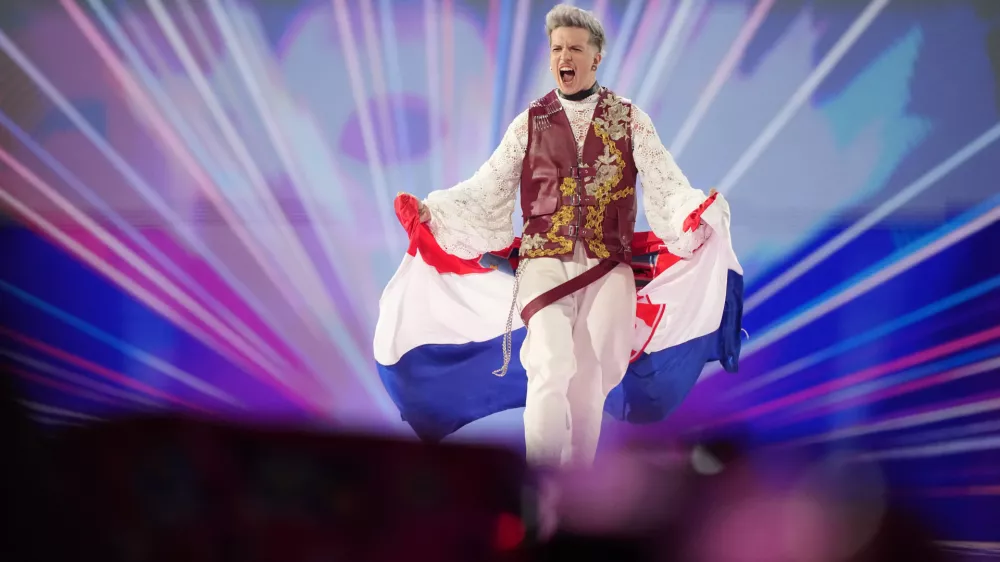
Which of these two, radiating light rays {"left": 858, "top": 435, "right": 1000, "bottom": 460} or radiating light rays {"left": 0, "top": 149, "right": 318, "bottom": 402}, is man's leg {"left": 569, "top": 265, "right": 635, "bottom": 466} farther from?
radiating light rays {"left": 0, "top": 149, "right": 318, "bottom": 402}

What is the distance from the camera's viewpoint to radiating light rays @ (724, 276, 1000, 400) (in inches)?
136

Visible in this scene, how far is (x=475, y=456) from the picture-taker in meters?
0.68

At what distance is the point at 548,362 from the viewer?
2.32m

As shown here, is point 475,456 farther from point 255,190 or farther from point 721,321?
point 255,190

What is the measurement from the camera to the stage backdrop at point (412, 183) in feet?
11.4

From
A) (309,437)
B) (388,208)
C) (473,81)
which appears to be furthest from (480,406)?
(309,437)

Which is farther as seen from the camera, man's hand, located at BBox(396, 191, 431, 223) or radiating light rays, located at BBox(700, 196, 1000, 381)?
radiating light rays, located at BBox(700, 196, 1000, 381)

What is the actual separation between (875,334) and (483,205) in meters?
1.80

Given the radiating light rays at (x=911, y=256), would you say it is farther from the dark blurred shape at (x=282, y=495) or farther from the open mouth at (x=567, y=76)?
the dark blurred shape at (x=282, y=495)

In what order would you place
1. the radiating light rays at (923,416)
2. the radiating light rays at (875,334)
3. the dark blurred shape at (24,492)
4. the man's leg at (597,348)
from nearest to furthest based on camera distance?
the dark blurred shape at (24,492)
the man's leg at (597,348)
the radiating light rays at (923,416)
the radiating light rays at (875,334)

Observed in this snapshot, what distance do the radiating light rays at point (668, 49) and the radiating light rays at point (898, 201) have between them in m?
0.95

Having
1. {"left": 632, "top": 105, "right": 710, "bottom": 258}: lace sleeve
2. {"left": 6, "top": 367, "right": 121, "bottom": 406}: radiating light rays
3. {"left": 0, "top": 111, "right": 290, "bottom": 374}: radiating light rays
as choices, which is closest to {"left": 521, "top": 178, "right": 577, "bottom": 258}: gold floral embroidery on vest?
{"left": 632, "top": 105, "right": 710, "bottom": 258}: lace sleeve

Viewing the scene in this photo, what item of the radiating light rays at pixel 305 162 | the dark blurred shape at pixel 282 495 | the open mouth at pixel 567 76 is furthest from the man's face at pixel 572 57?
the dark blurred shape at pixel 282 495

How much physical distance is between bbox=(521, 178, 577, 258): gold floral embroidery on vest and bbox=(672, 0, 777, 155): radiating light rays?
1.30 meters
